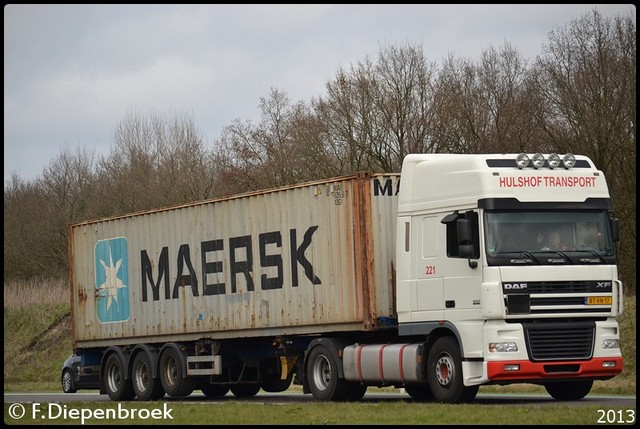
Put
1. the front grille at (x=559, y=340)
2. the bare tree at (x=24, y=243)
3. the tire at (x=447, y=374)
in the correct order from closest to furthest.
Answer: the front grille at (x=559, y=340), the tire at (x=447, y=374), the bare tree at (x=24, y=243)

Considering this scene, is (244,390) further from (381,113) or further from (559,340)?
(381,113)

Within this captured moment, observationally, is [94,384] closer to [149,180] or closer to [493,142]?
[493,142]

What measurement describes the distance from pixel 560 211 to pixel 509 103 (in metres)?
26.4

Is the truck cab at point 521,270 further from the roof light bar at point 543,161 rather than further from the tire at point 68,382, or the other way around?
the tire at point 68,382

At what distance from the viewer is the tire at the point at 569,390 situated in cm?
2089

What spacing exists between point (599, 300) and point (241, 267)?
752 centimetres

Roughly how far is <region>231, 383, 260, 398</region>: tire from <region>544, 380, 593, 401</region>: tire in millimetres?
7231

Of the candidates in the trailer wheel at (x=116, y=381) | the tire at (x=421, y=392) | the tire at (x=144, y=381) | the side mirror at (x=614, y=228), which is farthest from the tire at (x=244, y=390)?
the side mirror at (x=614, y=228)

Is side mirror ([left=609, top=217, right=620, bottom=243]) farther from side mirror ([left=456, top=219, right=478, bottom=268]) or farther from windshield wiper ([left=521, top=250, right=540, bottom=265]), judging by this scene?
side mirror ([left=456, top=219, right=478, bottom=268])

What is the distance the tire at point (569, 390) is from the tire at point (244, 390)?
7.23 m

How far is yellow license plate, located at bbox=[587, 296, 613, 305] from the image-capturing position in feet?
63.0

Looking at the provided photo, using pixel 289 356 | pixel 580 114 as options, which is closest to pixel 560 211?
pixel 289 356

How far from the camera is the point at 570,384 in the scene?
69.4ft

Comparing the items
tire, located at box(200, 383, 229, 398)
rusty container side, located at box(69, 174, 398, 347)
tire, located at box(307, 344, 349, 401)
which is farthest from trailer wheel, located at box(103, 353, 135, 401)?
tire, located at box(307, 344, 349, 401)
